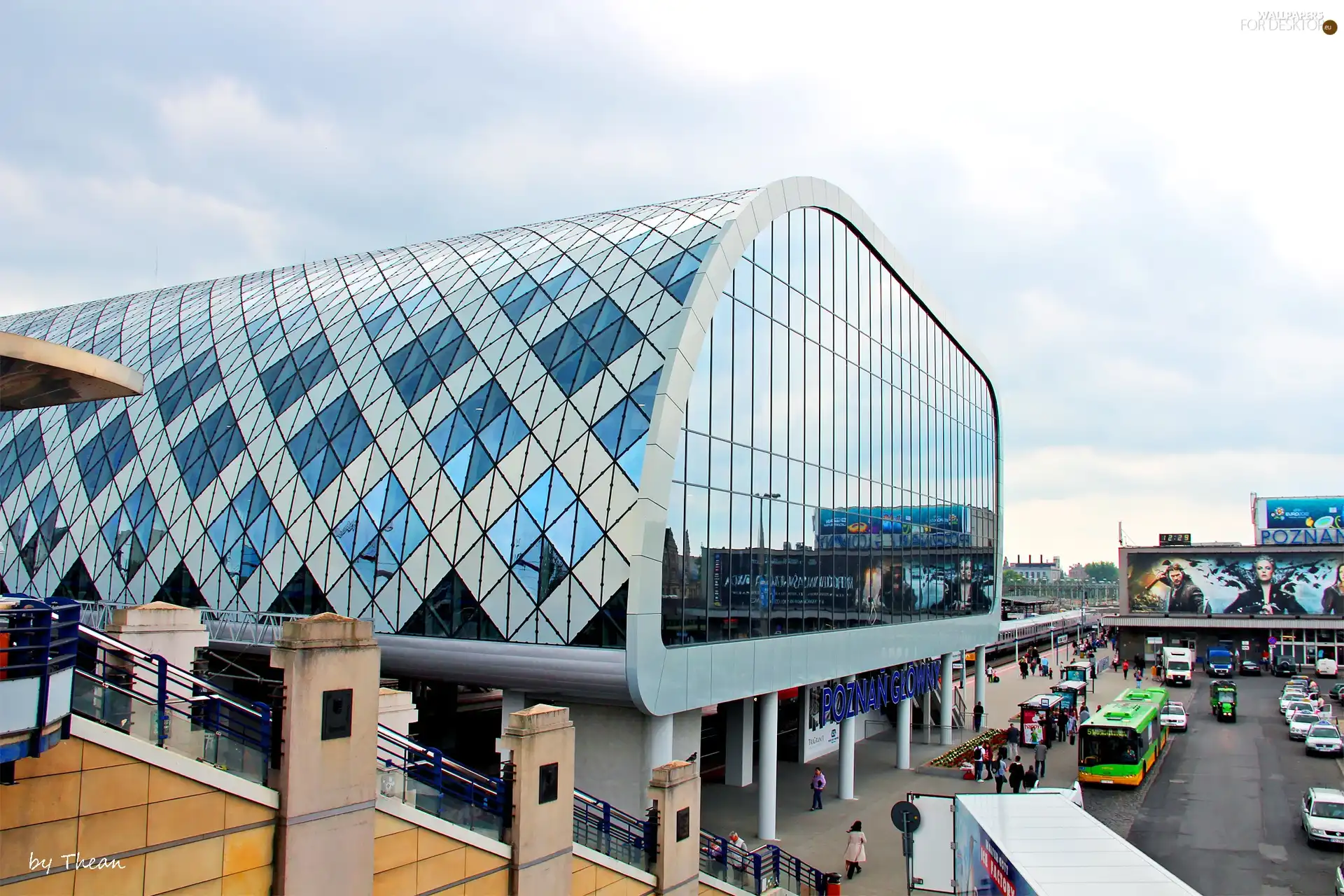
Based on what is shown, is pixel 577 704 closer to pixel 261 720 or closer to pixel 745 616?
pixel 745 616

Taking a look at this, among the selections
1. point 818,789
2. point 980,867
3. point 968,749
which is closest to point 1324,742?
point 968,749

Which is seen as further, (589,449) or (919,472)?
(919,472)

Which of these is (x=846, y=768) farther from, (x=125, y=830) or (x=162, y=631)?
(x=125, y=830)

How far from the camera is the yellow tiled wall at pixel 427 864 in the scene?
1202cm

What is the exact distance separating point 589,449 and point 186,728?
44.3 feet

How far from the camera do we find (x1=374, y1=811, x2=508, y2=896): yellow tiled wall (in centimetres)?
1202

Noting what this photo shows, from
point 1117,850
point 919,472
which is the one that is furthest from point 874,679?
point 1117,850

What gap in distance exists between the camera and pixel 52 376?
10.3 meters

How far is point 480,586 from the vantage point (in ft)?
77.4

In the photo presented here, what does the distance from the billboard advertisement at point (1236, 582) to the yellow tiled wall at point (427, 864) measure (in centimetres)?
9668

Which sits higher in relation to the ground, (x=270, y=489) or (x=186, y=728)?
(x=270, y=489)

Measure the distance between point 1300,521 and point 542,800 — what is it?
328ft

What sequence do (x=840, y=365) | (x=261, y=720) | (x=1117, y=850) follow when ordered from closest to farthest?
(x=261, y=720)
(x=1117, y=850)
(x=840, y=365)

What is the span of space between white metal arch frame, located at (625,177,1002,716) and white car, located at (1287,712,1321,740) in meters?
23.1
